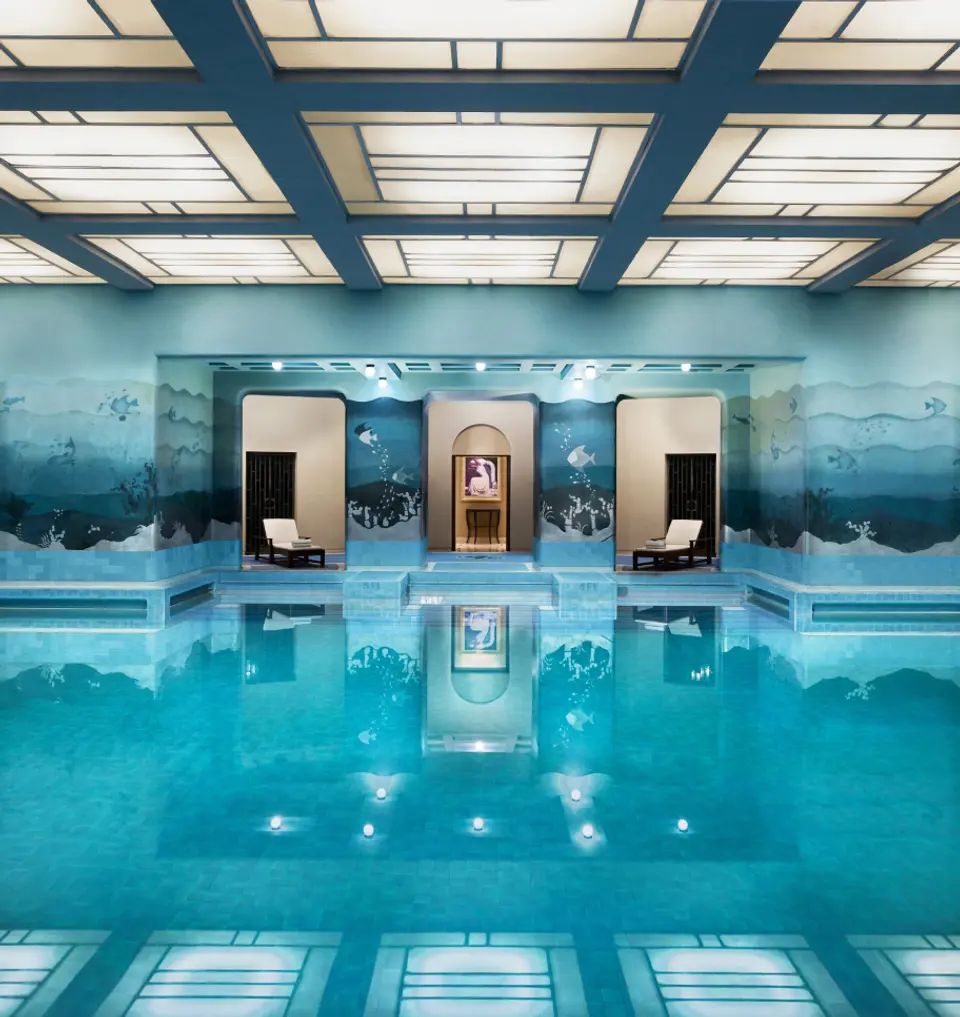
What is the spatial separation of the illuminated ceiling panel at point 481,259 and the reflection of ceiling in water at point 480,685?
477 centimetres

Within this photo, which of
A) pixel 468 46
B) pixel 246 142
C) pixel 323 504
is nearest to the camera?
pixel 468 46

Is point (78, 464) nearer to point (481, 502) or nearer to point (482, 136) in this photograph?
point (482, 136)

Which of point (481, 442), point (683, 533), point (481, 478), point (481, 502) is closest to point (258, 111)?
point (683, 533)

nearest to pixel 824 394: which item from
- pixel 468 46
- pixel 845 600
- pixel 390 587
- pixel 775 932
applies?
pixel 845 600

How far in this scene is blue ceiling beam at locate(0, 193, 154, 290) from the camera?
845 centimetres

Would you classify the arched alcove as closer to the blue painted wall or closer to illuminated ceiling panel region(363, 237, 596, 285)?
the blue painted wall

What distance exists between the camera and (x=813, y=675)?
311 inches

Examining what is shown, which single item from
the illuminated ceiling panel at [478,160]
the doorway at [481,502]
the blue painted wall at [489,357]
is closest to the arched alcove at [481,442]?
the doorway at [481,502]

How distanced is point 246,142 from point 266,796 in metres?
5.10

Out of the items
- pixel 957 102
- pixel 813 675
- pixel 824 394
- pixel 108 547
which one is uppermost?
pixel 957 102

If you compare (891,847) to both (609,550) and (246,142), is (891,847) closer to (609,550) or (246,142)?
(246,142)

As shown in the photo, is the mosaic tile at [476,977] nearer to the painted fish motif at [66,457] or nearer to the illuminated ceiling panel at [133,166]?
the illuminated ceiling panel at [133,166]

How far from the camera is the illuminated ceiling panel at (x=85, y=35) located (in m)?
4.89

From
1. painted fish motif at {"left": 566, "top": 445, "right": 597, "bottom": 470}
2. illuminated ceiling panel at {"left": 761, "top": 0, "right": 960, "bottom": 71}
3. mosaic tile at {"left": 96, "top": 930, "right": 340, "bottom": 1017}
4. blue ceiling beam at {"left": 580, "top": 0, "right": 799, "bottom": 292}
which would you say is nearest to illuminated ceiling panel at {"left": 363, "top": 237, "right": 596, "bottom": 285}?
blue ceiling beam at {"left": 580, "top": 0, "right": 799, "bottom": 292}
